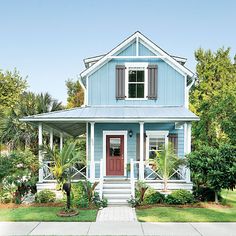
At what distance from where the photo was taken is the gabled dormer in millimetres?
16016

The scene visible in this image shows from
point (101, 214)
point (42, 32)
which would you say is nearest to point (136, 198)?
point (101, 214)

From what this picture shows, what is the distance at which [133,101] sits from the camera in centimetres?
1608

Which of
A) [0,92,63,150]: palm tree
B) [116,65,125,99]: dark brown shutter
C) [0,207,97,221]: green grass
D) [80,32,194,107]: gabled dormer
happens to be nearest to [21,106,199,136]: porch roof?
[80,32,194,107]: gabled dormer

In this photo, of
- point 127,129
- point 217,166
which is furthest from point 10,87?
point 217,166

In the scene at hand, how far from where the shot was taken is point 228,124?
1828cm

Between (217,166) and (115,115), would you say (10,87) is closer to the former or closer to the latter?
(115,115)

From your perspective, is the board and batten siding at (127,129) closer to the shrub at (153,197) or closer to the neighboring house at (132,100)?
the neighboring house at (132,100)

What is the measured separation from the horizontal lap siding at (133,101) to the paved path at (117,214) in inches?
255

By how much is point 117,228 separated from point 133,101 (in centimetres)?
870

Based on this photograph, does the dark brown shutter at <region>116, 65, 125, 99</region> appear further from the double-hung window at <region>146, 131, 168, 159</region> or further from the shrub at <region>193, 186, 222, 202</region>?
the shrub at <region>193, 186, 222, 202</region>

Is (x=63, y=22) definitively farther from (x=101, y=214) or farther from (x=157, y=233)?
(x=157, y=233)

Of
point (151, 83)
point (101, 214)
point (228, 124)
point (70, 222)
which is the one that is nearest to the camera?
point (70, 222)

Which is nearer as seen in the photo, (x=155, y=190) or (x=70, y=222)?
(x=70, y=222)

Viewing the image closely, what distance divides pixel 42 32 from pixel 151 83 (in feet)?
34.7
